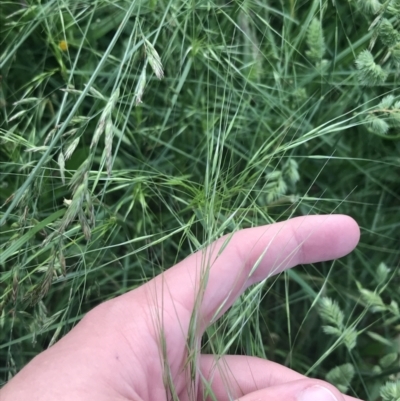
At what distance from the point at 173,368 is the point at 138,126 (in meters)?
0.40

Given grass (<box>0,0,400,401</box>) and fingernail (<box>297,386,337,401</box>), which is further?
grass (<box>0,0,400,401</box>)

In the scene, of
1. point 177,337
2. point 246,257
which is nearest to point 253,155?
point 246,257

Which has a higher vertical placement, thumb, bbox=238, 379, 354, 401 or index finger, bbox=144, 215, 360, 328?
index finger, bbox=144, 215, 360, 328

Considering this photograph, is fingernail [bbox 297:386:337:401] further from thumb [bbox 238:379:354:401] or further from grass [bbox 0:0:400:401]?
grass [bbox 0:0:400:401]

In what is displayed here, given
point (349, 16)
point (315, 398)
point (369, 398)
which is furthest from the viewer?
point (349, 16)

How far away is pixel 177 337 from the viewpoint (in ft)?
2.09

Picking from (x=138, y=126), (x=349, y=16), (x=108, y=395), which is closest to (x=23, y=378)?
(x=108, y=395)

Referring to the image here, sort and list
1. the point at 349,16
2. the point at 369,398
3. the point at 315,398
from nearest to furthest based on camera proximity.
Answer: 1. the point at 315,398
2. the point at 369,398
3. the point at 349,16

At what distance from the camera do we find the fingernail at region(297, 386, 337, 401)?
0.55 m

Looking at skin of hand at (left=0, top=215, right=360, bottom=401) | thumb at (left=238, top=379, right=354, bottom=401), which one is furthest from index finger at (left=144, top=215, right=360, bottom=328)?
thumb at (left=238, top=379, right=354, bottom=401)

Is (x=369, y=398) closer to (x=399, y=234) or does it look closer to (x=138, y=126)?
(x=399, y=234)

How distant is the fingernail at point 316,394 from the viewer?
55 cm

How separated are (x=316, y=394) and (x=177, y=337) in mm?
181

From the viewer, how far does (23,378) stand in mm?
573
